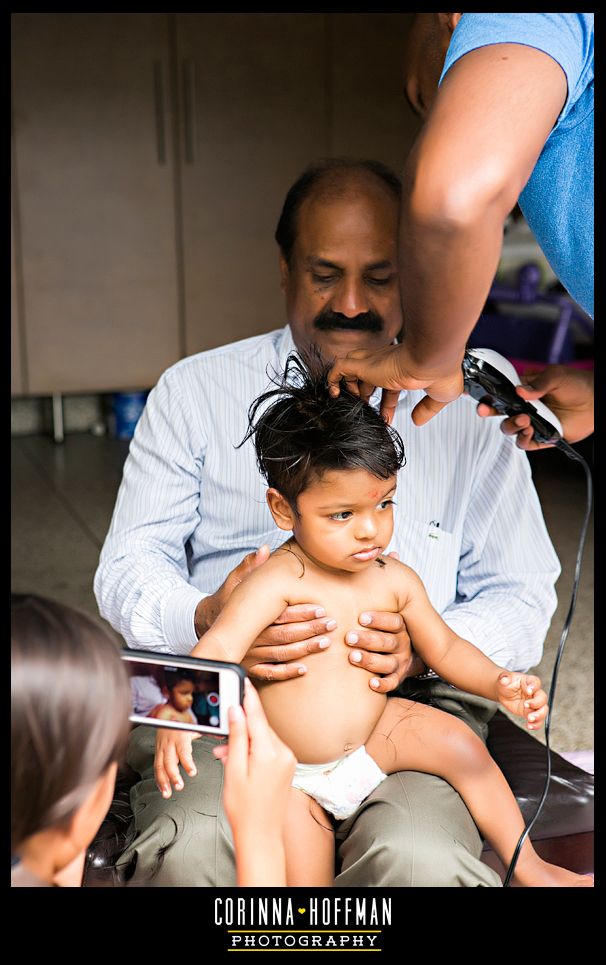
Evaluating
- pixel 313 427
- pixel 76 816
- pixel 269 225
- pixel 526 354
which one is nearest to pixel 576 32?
pixel 313 427

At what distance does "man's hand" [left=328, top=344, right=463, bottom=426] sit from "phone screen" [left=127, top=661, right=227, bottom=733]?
36 cm

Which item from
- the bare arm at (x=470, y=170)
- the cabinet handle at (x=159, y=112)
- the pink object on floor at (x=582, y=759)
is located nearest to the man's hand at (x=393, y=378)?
the bare arm at (x=470, y=170)

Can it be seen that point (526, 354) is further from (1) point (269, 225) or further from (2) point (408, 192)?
(2) point (408, 192)

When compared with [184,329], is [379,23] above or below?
above

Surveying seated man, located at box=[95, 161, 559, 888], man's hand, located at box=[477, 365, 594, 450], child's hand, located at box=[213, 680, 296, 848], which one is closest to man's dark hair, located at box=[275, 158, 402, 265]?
seated man, located at box=[95, 161, 559, 888]

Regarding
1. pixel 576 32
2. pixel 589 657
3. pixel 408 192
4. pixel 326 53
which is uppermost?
pixel 326 53

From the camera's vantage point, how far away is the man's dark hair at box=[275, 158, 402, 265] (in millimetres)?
1582

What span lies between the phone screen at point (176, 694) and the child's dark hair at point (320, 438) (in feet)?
1.24

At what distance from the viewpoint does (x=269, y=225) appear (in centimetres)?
484

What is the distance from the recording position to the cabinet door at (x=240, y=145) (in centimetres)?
453

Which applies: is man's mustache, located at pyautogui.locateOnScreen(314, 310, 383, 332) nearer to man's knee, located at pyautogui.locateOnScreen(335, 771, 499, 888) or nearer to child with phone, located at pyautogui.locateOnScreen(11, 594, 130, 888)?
man's knee, located at pyautogui.locateOnScreen(335, 771, 499, 888)
